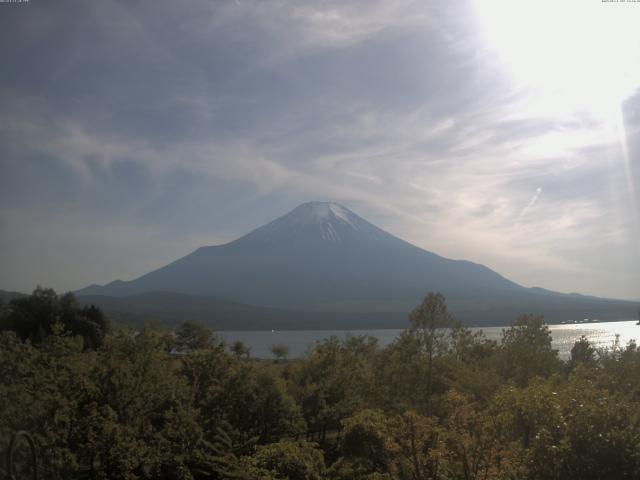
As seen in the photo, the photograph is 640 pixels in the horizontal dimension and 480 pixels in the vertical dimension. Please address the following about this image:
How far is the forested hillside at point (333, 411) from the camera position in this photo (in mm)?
6551

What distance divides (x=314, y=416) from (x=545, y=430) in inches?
334

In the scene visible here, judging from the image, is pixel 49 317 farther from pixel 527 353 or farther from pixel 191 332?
pixel 527 353

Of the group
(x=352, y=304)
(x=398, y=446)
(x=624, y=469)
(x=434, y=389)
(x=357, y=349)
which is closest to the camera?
(x=624, y=469)

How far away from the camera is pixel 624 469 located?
563cm

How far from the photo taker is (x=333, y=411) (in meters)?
13.5

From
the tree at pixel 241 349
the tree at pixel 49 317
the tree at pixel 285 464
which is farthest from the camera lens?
the tree at pixel 49 317

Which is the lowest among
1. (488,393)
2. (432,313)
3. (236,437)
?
(236,437)

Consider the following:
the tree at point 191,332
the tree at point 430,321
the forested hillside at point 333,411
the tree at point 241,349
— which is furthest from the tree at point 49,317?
the tree at point 430,321

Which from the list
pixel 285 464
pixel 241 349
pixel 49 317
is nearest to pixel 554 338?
pixel 241 349

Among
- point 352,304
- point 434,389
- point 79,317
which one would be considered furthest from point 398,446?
point 352,304

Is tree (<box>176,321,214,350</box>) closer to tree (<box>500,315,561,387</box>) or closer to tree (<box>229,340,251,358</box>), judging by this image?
tree (<box>229,340,251,358</box>)

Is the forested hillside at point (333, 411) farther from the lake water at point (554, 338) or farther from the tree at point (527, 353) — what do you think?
the lake water at point (554, 338)

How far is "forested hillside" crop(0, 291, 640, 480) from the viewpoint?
6.55 meters

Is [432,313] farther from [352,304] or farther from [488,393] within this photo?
[352,304]
